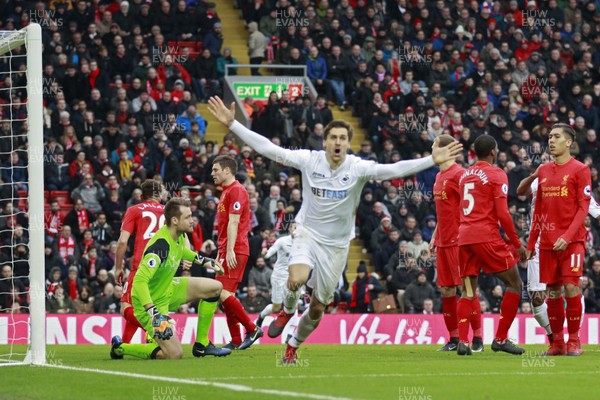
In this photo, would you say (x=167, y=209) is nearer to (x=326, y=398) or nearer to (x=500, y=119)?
(x=326, y=398)

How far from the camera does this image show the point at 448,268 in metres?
14.2

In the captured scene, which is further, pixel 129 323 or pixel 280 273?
pixel 280 273

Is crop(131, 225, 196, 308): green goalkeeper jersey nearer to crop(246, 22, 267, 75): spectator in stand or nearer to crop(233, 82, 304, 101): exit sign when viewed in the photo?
crop(233, 82, 304, 101): exit sign

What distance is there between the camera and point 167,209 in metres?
12.8

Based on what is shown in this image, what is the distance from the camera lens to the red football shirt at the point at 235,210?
14.1m

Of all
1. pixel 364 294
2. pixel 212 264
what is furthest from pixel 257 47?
pixel 212 264

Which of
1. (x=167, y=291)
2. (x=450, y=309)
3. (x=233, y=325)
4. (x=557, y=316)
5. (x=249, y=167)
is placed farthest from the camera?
(x=249, y=167)

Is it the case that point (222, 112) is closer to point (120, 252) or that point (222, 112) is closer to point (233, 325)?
point (120, 252)

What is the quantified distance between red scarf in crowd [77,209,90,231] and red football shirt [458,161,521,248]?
1127 centimetres

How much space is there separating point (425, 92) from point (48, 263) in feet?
38.1

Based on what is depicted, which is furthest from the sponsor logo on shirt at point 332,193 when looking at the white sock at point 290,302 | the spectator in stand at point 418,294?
the spectator in stand at point 418,294

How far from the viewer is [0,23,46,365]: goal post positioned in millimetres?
12195

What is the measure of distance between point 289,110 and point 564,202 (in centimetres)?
1425

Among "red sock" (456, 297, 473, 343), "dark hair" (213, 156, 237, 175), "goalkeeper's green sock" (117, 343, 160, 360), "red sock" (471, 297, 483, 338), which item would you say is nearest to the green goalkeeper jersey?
"goalkeeper's green sock" (117, 343, 160, 360)
